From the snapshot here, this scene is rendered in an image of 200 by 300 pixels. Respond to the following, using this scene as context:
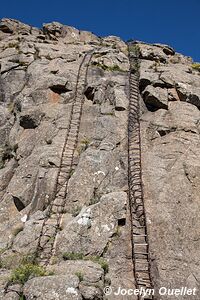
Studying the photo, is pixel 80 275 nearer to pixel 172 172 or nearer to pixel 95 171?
pixel 95 171

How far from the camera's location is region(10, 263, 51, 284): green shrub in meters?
15.8

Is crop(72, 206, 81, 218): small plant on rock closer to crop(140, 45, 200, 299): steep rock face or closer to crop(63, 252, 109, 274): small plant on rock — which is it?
crop(63, 252, 109, 274): small plant on rock

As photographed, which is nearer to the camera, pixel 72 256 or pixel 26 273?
pixel 26 273

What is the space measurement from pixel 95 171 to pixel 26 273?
27.7ft

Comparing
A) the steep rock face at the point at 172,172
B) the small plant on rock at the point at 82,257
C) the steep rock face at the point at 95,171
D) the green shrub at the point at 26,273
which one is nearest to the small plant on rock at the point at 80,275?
the steep rock face at the point at 95,171

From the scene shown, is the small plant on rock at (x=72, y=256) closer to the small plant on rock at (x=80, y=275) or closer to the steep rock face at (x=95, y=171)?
the steep rock face at (x=95, y=171)

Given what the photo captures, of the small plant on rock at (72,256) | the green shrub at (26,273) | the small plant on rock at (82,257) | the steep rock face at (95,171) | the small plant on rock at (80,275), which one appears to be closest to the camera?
the small plant on rock at (80,275)

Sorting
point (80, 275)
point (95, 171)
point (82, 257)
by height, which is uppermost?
point (95, 171)

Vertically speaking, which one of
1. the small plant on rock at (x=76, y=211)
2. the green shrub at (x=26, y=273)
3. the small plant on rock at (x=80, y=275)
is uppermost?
the small plant on rock at (x=76, y=211)

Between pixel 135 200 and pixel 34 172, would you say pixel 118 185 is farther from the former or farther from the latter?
pixel 34 172

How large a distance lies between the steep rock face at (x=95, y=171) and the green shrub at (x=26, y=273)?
0.24 m

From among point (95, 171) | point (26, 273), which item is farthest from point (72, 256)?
point (95, 171)

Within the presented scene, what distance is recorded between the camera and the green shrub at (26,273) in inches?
623

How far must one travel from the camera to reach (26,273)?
1612 cm
